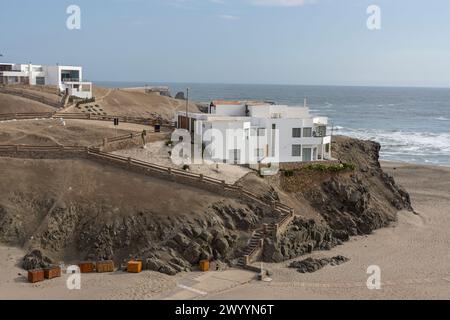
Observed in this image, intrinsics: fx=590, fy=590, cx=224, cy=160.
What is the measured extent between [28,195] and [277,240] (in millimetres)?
16531

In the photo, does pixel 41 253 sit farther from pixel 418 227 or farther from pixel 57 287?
pixel 418 227

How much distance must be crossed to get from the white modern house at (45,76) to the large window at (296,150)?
4198cm

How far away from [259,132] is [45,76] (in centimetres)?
4801

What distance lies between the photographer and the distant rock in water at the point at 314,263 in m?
36.2

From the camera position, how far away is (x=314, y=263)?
36.9 metres

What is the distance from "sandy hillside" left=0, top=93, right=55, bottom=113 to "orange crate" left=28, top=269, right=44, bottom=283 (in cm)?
3534

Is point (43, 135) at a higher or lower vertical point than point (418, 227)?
higher

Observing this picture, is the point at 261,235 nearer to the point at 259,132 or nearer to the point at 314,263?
the point at 314,263

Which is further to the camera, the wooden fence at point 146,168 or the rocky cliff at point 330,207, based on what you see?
the wooden fence at point 146,168

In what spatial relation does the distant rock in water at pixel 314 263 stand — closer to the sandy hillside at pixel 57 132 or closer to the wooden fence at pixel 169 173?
the wooden fence at pixel 169 173

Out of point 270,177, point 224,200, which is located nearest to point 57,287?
point 224,200

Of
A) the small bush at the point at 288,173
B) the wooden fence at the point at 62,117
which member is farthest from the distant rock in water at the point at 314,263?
the wooden fence at the point at 62,117
